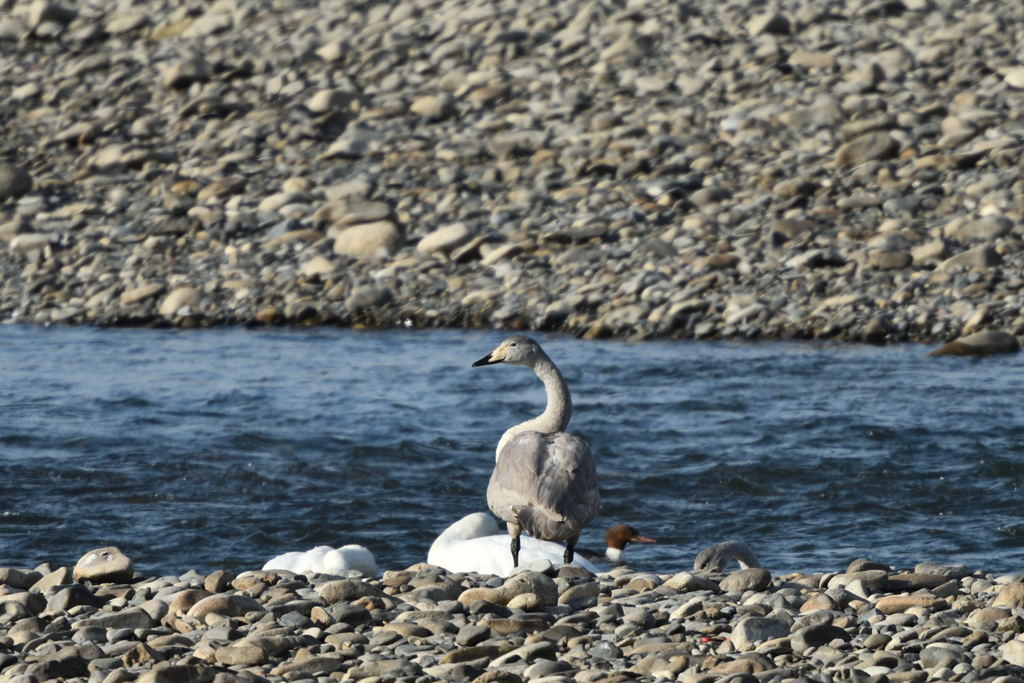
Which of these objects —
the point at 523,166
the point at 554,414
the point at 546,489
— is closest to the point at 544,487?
the point at 546,489

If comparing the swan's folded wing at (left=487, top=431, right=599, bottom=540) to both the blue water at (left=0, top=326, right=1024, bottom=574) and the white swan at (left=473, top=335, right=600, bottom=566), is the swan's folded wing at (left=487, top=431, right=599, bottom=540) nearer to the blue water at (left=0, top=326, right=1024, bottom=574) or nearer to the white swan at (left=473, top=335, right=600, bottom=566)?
the white swan at (left=473, top=335, right=600, bottom=566)

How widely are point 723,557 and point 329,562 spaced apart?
2.07 meters

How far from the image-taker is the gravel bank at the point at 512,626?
6242 millimetres

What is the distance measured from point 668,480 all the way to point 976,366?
150 inches

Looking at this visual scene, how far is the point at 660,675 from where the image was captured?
624 cm

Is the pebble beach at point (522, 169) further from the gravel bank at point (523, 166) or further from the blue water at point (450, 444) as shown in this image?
the blue water at point (450, 444)

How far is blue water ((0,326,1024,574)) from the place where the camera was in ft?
33.1

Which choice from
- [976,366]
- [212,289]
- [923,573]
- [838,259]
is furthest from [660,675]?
[212,289]

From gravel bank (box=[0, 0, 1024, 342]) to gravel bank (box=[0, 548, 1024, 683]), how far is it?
307 inches

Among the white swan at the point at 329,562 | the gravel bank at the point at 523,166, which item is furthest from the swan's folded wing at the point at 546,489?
the gravel bank at the point at 523,166

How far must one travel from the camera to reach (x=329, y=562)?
8406 millimetres

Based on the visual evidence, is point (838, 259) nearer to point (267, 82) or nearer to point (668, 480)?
point (668, 480)

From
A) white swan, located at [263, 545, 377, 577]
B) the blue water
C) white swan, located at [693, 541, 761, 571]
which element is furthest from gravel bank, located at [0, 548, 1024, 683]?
the blue water

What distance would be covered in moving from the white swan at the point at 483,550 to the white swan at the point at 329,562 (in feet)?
1.49
